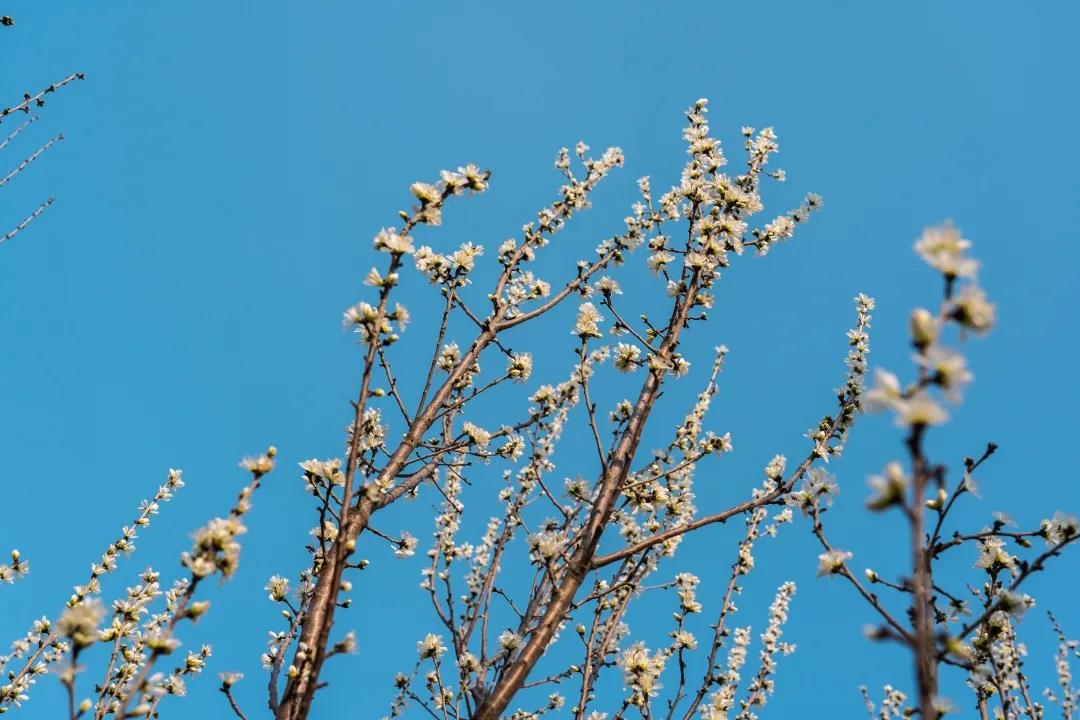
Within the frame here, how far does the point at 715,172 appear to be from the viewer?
18.2 ft

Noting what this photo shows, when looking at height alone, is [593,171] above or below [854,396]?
above

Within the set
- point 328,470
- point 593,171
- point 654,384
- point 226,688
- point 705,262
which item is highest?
point 593,171

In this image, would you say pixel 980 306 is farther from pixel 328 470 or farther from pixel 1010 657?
pixel 1010 657

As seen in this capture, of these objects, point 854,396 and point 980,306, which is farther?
point 854,396

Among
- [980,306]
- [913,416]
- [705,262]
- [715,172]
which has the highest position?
[715,172]

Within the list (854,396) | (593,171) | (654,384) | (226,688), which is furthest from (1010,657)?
(226,688)

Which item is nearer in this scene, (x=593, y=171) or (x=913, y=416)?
(x=913, y=416)

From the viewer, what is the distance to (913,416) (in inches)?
70.9

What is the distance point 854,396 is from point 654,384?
6.49 feet


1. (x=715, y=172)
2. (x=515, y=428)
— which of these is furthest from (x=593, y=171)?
(x=515, y=428)

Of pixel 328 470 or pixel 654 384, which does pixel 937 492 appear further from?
pixel 328 470

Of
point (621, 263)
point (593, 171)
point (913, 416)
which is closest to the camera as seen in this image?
point (913, 416)

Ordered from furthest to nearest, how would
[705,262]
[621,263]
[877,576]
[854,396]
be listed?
[621,263] → [854,396] → [705,262] → [877,576]

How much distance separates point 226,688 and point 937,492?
12.3 feet
